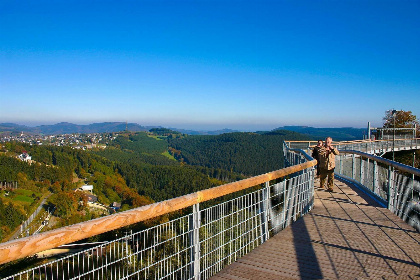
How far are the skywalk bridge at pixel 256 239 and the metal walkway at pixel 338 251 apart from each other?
0.04 feet

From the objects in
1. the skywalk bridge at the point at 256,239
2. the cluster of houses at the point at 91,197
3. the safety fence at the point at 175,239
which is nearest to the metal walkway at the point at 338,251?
the skywalk bridge at the point at 256,239

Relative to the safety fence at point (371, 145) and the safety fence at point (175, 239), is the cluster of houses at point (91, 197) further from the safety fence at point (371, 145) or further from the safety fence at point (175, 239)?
the safety fence at point (175, 239)

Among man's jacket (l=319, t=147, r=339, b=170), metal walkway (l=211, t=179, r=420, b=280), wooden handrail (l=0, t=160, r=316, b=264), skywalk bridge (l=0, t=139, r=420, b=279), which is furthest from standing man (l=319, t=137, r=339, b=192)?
wooden handrail (l=0, t=160, r=316, b=264)

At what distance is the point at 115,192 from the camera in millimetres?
128125

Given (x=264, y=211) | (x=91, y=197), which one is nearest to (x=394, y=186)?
(x=264, y=211)

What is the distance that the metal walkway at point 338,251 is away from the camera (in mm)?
3783

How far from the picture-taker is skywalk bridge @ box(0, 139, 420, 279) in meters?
2.33

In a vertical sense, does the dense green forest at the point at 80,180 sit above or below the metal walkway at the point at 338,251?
→ below

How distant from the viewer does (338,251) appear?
14.7 ft

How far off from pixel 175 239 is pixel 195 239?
1.08ft

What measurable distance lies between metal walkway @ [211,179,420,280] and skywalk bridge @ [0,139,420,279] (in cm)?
1

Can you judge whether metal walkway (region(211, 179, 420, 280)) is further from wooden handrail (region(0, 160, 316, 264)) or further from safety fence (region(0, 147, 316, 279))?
wooden handrail (region(0, 160, 316, 264))

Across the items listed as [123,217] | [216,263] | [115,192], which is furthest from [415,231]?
[115,192]

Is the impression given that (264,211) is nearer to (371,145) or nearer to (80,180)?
(371,145)
